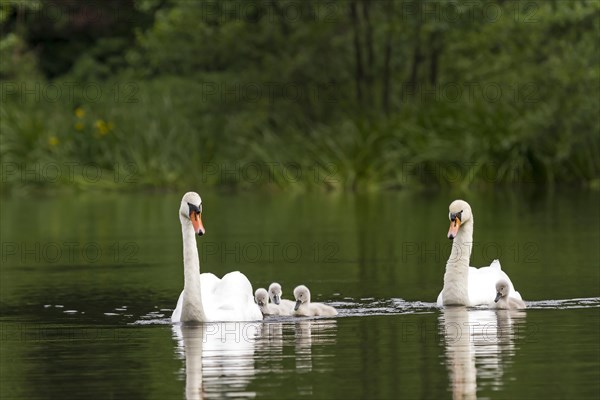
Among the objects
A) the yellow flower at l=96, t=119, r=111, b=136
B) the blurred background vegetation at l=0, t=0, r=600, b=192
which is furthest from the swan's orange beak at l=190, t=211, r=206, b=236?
the yellow flower at l=96, t=119, r=111, b=136

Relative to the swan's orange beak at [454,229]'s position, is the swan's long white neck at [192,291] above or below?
below

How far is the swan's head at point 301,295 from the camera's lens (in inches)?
624

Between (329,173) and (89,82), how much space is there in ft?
34.0

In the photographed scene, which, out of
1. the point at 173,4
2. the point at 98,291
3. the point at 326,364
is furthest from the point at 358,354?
the point at 173,4

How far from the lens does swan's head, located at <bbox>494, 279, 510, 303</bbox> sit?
16031mm

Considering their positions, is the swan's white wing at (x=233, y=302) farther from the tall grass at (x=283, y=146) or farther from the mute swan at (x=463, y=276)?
the tall grass at (x=283, y=146)

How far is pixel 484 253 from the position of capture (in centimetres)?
2269

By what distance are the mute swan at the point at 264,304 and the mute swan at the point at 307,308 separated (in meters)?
0.50

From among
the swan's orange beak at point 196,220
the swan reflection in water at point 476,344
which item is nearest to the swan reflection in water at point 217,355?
the swan's orange beak at point 196,220

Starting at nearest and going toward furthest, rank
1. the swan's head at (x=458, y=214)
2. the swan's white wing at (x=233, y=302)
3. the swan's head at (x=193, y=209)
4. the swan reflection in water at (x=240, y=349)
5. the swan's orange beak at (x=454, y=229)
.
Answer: the swan reflection in water at (x=240, y=349) < the swan's head at (x=193, y=209) < the swan's white wing at (x=233, y=302) < the swan's orange beak at (x=454, y=229) < the swan's head at (x=458, y=214)

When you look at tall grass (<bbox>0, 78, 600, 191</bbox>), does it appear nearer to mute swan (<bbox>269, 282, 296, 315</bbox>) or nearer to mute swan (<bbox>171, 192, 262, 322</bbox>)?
mute swan (<bbox>269, 282, 296, 315</bbox>)

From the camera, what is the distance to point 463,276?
54.6 ft

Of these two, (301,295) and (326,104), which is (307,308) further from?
(326,104)

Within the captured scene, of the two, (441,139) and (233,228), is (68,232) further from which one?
(441,139)
